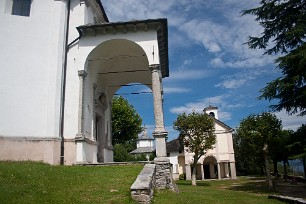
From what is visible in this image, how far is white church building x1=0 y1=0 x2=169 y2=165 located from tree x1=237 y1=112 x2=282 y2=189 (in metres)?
9.36

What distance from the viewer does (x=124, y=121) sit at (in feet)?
117

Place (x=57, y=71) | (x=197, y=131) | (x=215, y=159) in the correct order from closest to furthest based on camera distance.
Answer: (x=57, y=71)
(x=197, y=131)
(x=215, y=159)

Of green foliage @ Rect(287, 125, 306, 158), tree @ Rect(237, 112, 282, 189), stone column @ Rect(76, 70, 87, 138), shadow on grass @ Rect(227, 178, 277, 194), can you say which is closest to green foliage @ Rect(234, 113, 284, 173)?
tree @ Rect(237, 112, 282, 189)

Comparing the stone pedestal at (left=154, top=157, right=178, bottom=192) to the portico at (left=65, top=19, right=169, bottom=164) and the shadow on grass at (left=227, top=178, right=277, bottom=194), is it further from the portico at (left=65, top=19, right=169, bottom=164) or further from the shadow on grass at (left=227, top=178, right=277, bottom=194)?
the shadow on grass at (left=227, top=178, right=277, bottom=194)

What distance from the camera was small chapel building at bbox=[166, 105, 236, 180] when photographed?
3859cm

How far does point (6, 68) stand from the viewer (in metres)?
14.4

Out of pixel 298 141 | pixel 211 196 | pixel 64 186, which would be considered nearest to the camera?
pixel 64 186

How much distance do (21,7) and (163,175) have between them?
1230 cm

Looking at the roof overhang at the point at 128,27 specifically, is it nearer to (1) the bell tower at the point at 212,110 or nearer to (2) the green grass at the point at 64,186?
(2) the green grass at the point at 64,186

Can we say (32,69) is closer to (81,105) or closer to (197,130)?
(81,105)

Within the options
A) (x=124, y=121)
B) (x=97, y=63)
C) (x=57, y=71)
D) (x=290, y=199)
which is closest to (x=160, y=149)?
(x=290, y=199)

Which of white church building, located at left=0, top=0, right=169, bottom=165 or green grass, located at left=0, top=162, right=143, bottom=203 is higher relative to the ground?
white church building, located at left=0, top=0, right=169, bottom=165

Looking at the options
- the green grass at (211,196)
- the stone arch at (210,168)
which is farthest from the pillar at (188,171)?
the green grass at (211,196)

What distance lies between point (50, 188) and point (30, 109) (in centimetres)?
726
